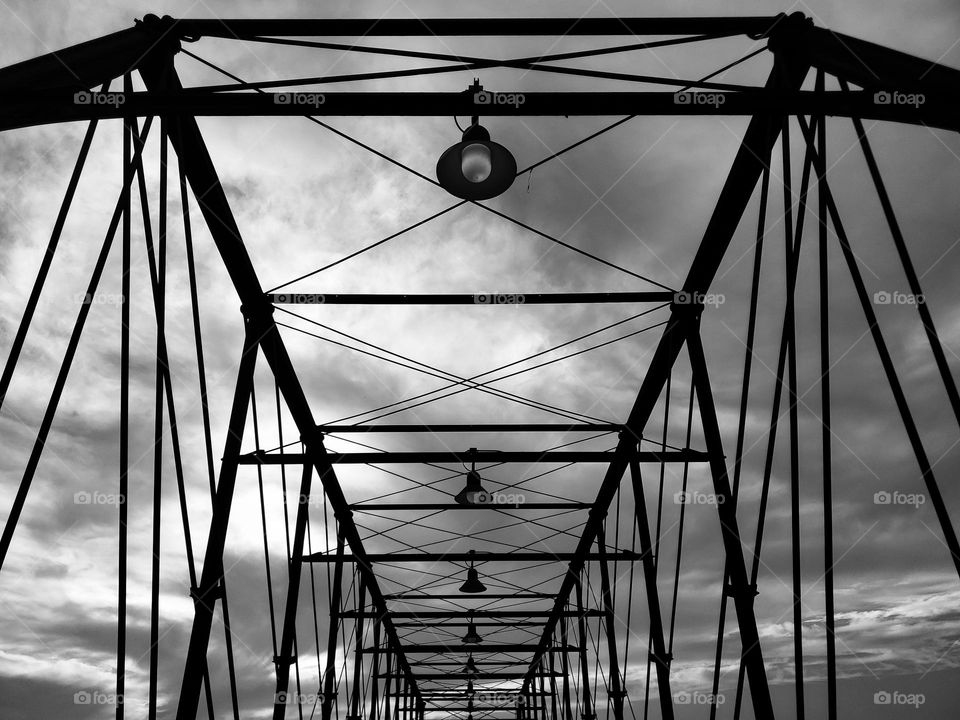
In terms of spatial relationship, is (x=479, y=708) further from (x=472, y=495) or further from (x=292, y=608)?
(x=472, y=495)

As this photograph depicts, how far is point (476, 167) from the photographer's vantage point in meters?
7.16

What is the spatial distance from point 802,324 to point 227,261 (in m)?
24.1

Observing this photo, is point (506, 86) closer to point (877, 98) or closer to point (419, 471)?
point (877, 98)

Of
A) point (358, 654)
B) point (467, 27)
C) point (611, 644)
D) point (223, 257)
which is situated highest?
point (467, 27)

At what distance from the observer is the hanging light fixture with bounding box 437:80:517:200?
714cm

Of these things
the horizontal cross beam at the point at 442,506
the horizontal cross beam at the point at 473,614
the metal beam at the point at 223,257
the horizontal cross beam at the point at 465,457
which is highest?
the metal beam at the point at 223,257

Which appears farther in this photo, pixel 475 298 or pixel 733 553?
pixel 475 298

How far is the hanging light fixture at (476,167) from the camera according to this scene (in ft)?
23.4

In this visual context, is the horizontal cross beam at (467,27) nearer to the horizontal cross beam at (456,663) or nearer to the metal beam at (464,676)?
the horizontal cross beam at (456,663)

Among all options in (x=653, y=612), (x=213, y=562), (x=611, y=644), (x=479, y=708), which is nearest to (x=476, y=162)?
(x=213, y=562)

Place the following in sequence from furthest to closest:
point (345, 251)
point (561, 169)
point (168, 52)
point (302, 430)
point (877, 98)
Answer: point (345, 251)
point (302, 430)
point (561, 169)
point (168, 52)
point (877, 98)

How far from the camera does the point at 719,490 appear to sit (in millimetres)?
10602

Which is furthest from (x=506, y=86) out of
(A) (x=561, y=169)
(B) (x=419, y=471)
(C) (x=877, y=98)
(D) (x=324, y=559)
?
(B) (x=419, y=471)

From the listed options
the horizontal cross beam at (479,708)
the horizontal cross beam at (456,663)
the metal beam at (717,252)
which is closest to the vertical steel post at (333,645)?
the metal beam at (717,252)
